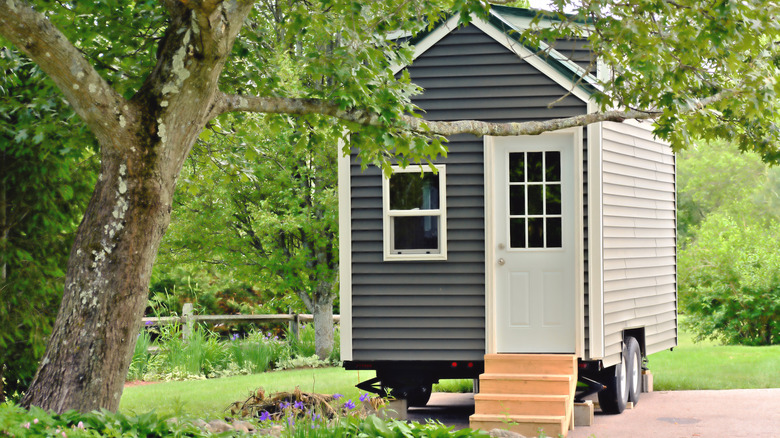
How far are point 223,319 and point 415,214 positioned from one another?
9021 mm

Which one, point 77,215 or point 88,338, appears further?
point 77,215

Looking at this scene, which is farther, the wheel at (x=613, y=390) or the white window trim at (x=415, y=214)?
the wheel at (x=613, y=390)

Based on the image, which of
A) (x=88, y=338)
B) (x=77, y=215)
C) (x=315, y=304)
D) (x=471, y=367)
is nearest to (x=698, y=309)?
(x=315, y=304)

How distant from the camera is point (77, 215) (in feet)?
26.8

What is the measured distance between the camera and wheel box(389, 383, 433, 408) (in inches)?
355

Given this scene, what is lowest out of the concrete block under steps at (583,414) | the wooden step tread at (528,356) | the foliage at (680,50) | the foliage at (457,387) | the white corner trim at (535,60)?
the foliage at (457,387)

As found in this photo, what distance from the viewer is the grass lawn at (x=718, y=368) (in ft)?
38.3

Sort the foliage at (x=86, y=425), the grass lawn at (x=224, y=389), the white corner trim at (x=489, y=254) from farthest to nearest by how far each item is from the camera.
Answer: the grass lawn at (x=224, y=389) → the white corner trim at (x=489, y=254) → the foliage at (x=86, y=425)

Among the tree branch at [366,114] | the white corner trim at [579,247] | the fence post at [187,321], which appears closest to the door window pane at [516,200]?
the white corner trim at [579,247]

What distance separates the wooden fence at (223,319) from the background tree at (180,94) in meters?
7.96

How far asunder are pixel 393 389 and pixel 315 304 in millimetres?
5884

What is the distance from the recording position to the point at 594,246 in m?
8.59

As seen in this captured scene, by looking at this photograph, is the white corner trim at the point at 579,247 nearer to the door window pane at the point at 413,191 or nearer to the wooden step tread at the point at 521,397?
the wooden step tread at the point at 521,397

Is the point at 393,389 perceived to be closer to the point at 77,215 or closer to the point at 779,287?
the point at 77,215
